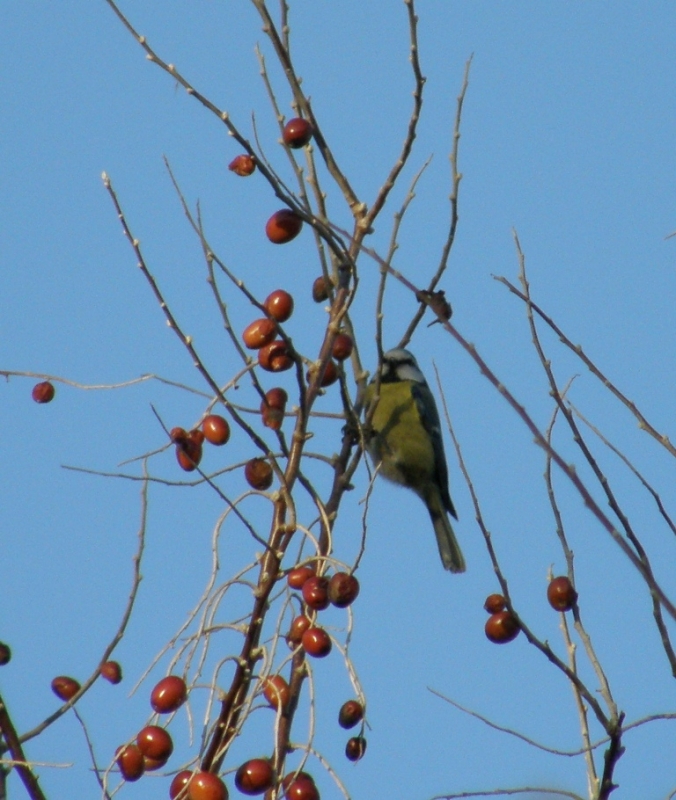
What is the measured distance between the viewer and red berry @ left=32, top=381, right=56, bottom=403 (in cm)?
339

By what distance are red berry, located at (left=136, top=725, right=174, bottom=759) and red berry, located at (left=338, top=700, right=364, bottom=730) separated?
420 mm

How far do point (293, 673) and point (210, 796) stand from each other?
1.39 ft

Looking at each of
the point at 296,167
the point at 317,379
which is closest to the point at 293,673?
the point at 317,379

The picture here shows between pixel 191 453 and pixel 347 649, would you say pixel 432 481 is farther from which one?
pixel 347 649

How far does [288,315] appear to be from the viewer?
2.72 metres

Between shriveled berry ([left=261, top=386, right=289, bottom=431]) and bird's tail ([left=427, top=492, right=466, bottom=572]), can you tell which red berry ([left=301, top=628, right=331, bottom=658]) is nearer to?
shriveled berry ([left=261, top=386, right=289, bottom=431])

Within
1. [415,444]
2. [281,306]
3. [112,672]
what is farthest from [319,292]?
[415,444]

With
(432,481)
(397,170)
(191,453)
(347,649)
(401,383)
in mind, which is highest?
(401,383)

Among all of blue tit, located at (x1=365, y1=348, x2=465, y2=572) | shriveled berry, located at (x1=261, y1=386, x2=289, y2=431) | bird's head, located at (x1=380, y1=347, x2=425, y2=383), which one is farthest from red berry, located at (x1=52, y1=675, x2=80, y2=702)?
bird's head, located at (x1=380, y1=347, x2=425, y2=383)

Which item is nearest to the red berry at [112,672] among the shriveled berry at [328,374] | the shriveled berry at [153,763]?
the shriveled berry at [153,763]

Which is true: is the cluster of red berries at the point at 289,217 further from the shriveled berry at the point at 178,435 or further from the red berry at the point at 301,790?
the red berry at the point at 301,790

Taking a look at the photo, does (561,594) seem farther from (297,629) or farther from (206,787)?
(206,787)

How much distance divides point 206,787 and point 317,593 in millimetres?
439

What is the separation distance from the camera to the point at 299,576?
2314mm
